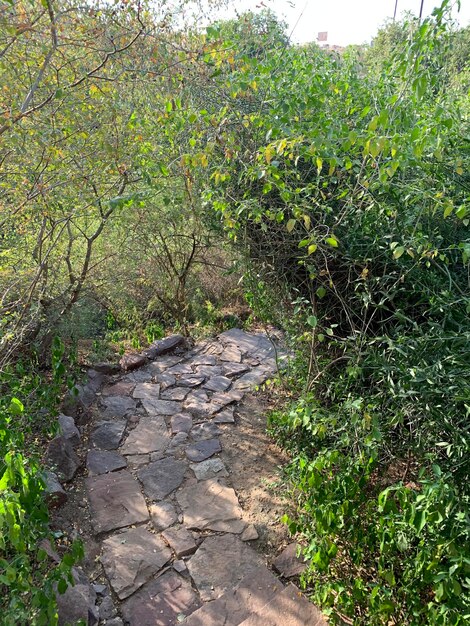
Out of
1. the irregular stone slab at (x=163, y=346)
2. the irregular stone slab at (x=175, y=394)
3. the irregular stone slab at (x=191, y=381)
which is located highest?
the irregular stone slab at (x=163, y=346)

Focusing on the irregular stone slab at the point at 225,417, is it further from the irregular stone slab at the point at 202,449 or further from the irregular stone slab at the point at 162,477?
the irregular stone slab at the point at 162,477

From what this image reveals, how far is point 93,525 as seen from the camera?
310 cm

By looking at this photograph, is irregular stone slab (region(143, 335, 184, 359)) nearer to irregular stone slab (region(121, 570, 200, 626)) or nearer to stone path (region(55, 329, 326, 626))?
stone path (region(55, 329, 326, 626))

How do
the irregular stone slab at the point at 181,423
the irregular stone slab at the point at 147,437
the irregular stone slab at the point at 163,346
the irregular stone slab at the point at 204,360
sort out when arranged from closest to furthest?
the irregular stone slab at the point at 147,437
the irregular stone slab at the point at 181,423
the irregular stone slab at the point at 204,360
the irregular stone slab at the point at 163,346

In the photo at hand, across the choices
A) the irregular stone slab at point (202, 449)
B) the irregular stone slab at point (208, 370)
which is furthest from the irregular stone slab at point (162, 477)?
the irregular stone slab at point (208, 370)

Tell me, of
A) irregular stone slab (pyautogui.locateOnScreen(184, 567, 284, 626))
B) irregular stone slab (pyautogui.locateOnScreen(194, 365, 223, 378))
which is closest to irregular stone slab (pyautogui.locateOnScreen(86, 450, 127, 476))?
irregular stone slab (pyautogui.locateOnScreen(184, 567, 284, 626))

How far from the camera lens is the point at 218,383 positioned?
5.01 meters

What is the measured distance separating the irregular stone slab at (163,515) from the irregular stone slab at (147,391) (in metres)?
1.54

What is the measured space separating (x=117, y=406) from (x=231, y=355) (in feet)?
5.11

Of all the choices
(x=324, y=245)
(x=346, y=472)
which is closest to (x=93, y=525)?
(x=346, y=472)

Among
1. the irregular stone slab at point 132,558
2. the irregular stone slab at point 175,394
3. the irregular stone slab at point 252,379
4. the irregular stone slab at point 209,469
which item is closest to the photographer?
the irregular stone slab at point 132,558

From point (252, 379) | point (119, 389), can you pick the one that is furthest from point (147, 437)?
Answer: point (252, 379)

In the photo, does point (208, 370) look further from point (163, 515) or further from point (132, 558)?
point (132, 558)

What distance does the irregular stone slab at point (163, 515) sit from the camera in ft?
10.3
